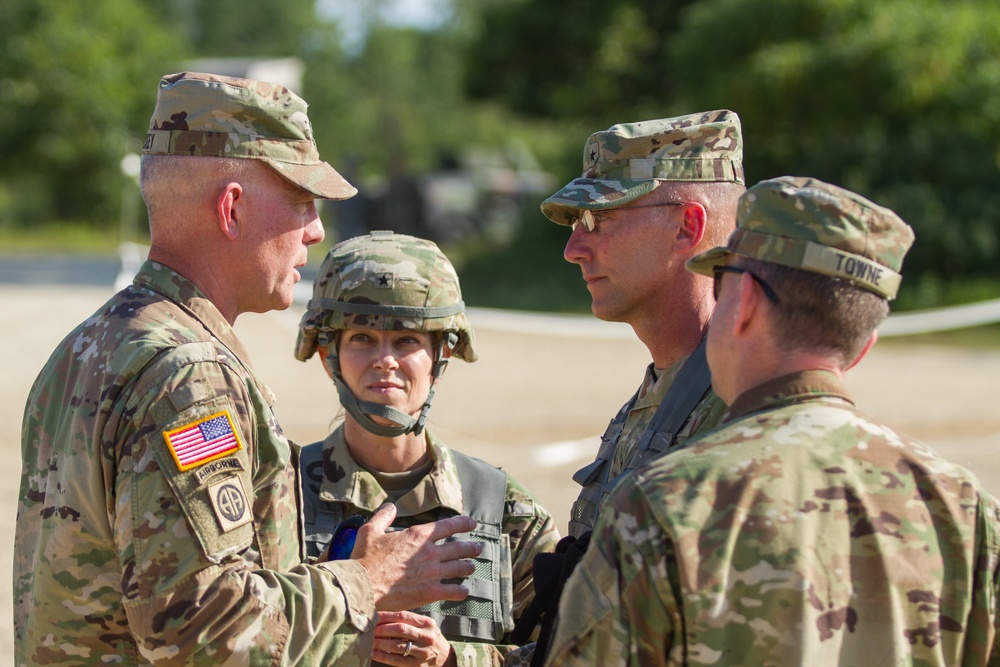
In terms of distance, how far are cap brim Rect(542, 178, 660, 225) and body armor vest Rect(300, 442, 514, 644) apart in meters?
0.89

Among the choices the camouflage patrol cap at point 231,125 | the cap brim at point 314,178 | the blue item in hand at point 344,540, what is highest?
the camouflage patrol cap at point 231,125

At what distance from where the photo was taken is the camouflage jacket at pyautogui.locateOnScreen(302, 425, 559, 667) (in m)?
3.39

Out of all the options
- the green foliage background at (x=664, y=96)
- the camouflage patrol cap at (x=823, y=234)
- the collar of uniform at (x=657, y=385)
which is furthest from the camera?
the green foliage background at (x=664, y=96)

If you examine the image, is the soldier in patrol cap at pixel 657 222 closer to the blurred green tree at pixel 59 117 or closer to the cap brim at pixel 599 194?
the cap brim at pixel 599 194

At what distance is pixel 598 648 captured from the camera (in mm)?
2070

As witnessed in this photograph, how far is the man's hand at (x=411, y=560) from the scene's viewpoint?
2.63 metres

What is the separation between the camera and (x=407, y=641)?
9.66 ft

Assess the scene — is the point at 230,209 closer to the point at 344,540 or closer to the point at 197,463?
the point at 197,463

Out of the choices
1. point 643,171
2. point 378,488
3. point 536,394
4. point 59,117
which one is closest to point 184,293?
point 378,488

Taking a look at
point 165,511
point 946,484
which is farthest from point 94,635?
point 946,484

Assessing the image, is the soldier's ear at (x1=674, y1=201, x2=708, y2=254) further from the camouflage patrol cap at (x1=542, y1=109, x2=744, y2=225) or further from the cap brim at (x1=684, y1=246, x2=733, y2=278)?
the cap brim at (x1=684, y1=246, x2=733, y2=278)

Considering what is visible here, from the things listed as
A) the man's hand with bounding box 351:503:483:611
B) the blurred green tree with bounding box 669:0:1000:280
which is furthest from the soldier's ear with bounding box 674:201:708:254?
the blurred green tree with bounding box 669:0:1000:280

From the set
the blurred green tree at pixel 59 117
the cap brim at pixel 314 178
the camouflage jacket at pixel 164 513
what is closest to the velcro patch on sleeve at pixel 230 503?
the camouflage jacket at pixel 164 513

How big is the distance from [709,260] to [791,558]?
0.63 m
